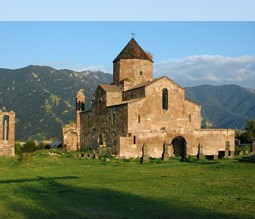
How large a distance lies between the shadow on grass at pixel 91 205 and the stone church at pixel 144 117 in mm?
22224

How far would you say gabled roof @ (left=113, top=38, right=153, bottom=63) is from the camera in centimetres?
4716

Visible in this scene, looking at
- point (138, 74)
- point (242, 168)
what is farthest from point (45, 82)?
point (242, 168)

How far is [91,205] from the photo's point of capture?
1192cm

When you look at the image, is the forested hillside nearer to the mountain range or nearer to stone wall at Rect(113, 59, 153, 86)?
the mountain range

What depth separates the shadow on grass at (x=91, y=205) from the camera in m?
Result: 10.3

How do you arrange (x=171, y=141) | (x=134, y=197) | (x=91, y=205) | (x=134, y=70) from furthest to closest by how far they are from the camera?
(x=134, y=70) < (x=171, y=141) < (x=134, y=197) < (x=91, y=205)

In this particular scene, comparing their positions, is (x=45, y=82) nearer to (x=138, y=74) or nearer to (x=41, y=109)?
(x=41, y=109)

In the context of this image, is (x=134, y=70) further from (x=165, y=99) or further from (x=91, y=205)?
(x=91, y=205)

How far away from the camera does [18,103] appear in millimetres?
129000

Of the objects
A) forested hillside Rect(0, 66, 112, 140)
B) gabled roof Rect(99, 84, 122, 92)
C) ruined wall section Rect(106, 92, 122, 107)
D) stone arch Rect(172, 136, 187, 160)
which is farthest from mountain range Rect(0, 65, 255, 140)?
stone arch Rect(172, 136, 187, 160)

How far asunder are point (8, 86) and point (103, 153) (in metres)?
117

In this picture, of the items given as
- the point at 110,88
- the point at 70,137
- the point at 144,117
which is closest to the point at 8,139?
the point at 70,137

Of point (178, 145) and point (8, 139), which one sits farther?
point (8, 139)

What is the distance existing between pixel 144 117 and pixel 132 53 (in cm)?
989
